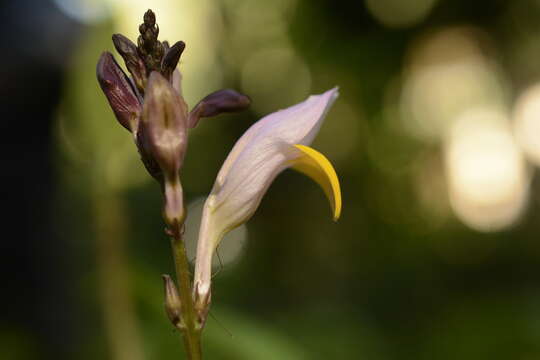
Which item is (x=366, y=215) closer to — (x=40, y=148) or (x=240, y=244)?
(x=240, y=244)

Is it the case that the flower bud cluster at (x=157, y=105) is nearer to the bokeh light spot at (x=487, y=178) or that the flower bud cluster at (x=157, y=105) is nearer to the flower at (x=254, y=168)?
the flower at (x=254, y=168)

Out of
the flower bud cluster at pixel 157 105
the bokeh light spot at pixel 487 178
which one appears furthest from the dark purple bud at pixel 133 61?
the bokeh light spot at pixel 487 178

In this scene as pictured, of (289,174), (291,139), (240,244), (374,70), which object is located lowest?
(240,244)

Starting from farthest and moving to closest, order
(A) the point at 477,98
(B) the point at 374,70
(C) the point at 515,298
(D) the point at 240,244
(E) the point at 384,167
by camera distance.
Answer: (A) the point at 477,98 → (E) the point at 384,167 → (D) the point at 240,244 → (B) the point at 374,70 → (C) the point at 515,298

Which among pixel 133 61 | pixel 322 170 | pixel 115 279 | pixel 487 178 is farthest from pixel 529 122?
pixel 133 61

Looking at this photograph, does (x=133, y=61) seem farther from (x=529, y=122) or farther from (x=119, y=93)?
(x=529, y=122)

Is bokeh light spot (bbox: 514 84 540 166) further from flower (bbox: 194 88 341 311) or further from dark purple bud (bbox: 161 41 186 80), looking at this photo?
dark purple bud (bbox: 161 41 186 80)

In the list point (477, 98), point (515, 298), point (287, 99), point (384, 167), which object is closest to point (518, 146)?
point (477, 98)
